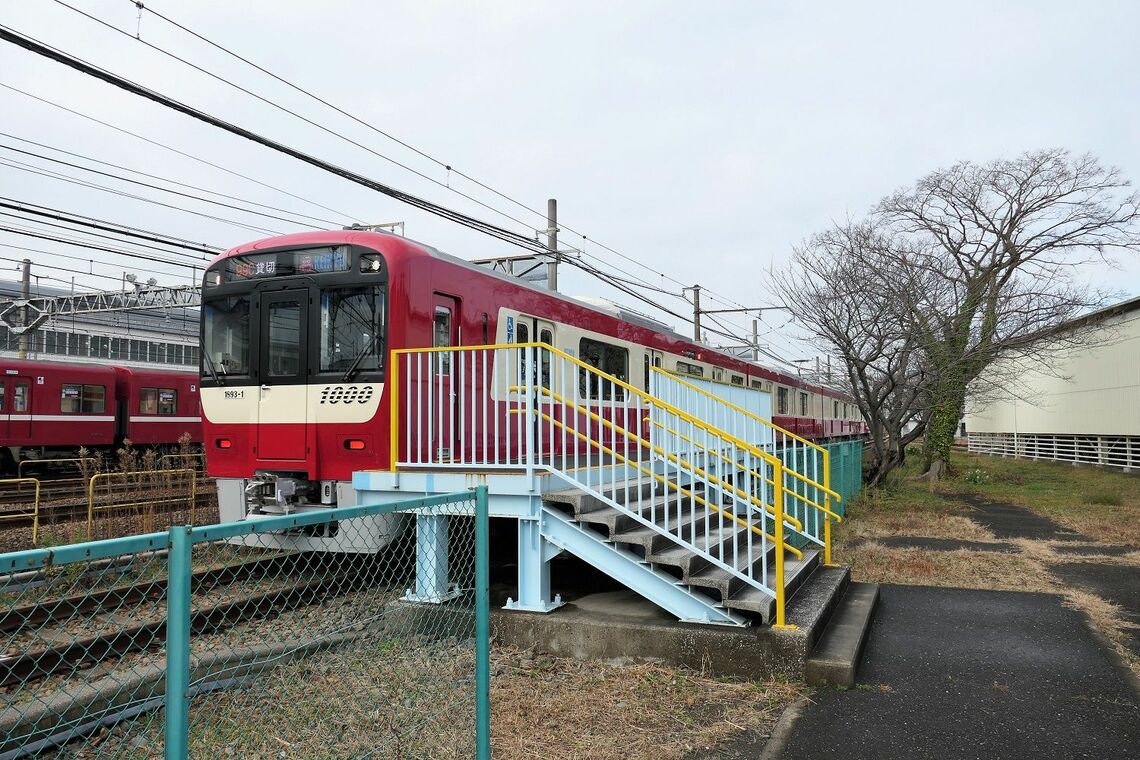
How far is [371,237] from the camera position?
6938 millimetres

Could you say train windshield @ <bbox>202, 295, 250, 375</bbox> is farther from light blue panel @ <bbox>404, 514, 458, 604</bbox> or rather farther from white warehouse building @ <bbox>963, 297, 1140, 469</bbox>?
white warehouse building @ <bbox>963, 297, 1140, 469</bbox>

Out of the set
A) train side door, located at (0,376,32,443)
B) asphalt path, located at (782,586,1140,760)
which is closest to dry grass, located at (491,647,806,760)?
asphalt path, located at (782,586,1140,760)

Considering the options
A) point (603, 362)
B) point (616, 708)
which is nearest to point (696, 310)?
point (603, 362)

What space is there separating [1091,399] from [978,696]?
28023 millimetres

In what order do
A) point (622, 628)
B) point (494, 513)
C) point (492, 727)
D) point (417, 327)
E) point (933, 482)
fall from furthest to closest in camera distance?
point (933, 482)
point (417, 327)
point (494, 513)
point (622, 628)
point (492, 727)

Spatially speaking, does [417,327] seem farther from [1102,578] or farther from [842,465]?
[842,465]

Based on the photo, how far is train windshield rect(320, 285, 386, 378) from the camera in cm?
681

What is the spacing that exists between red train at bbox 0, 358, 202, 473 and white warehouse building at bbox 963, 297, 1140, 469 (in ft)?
74.9

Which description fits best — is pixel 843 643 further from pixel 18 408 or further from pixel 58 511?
pixel 18 408

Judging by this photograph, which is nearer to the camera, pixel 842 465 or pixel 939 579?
pixel 939 579

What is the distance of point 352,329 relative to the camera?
22.8 ft

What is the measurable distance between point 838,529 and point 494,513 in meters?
7.82

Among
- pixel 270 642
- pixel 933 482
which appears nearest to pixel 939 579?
pixel 270 642

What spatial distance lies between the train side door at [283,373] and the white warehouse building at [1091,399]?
752 inches
